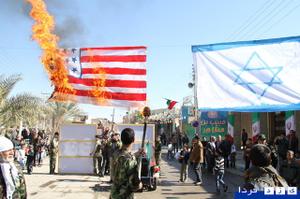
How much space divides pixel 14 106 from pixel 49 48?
34.6 ft

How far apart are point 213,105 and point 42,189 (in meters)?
9.99

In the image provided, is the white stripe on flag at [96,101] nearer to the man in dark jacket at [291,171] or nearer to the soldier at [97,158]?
the man in dark jacket at [291,171]

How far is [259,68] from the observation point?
4715mm

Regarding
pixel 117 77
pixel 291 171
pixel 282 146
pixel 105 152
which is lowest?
pixel 291 171

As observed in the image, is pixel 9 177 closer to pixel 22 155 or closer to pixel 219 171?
pixel 219 171

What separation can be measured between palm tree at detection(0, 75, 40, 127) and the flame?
835 centimetres

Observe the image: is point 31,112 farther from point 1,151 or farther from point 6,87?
point 1,151

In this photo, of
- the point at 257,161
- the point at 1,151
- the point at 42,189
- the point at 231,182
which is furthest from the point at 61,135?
the point at 257,161

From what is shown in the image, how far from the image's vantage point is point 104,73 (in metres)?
11.2

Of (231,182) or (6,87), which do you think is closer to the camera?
(231,182)

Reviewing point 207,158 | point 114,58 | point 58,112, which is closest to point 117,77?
point 114,58

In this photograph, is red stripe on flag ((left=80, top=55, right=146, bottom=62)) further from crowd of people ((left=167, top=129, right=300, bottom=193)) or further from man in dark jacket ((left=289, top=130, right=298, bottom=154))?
man in dark jacket ((left=289, top=130, right=298, bottom=154))

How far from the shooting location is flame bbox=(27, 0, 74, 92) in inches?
442

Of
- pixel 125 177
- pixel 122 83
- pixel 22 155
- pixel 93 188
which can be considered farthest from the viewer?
pixel 22 155
